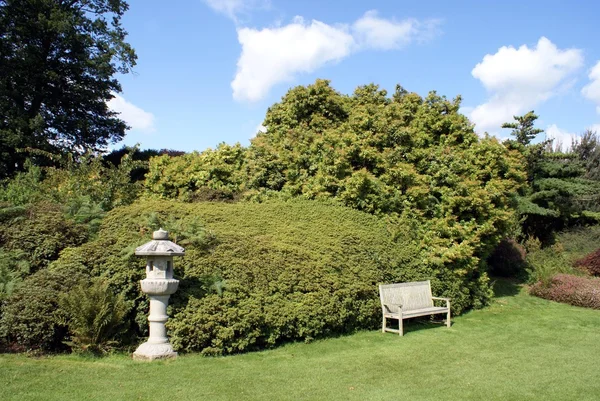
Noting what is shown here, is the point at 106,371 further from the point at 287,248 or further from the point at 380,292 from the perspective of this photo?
the point at 380,292

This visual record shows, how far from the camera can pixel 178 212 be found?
9.63 meters

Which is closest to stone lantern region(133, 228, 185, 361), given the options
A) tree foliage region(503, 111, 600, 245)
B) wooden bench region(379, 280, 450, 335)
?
wooden bench region(379, 280, 450, 335)

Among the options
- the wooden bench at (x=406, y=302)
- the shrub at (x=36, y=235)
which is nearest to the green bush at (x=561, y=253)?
the wooden bench at (x=406, y=302)

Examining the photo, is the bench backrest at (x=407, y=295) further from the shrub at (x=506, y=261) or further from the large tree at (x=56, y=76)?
the large tree at (x=56, y=76)

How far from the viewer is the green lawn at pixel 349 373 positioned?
17.2ft

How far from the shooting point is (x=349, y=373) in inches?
242

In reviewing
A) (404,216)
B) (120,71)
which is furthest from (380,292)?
(120,71)

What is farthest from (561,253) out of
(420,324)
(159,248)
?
(159,248)

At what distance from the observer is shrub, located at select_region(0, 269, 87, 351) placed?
20.6 feet

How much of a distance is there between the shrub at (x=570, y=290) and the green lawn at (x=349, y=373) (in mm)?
4602

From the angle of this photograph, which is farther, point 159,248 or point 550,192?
point 550,192

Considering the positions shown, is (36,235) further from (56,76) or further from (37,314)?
(56,76)

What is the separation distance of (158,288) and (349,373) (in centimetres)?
278

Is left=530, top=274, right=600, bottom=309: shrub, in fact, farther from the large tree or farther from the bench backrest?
the large tree
